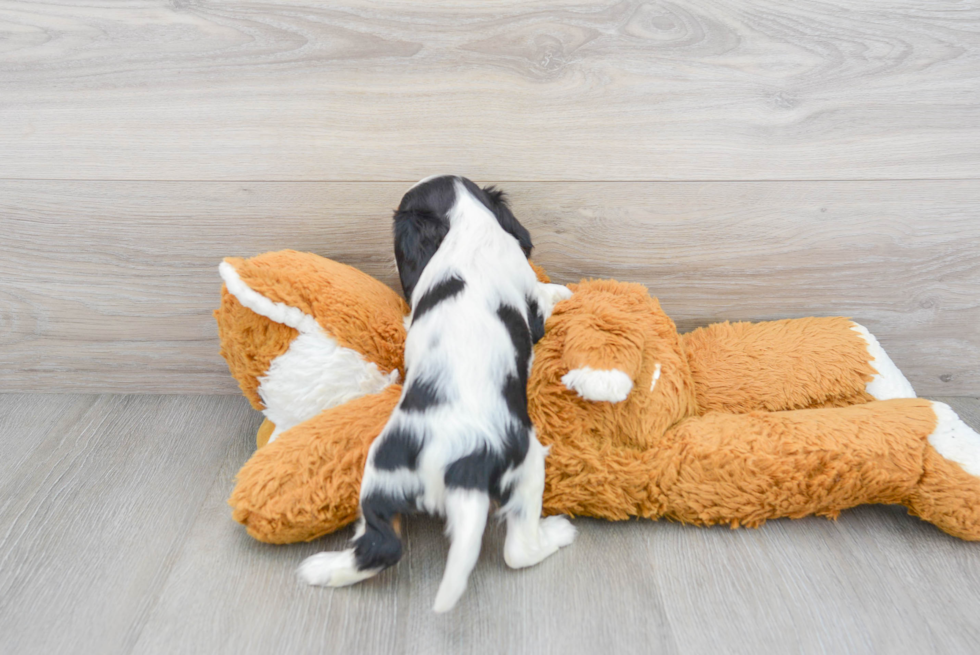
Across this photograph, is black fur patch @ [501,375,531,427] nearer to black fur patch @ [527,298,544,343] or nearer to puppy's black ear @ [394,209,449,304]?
black fur patch @ [527,298,544,343]

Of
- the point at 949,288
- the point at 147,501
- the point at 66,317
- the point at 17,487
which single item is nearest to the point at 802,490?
the point at 949,288

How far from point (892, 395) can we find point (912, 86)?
1.88 feet

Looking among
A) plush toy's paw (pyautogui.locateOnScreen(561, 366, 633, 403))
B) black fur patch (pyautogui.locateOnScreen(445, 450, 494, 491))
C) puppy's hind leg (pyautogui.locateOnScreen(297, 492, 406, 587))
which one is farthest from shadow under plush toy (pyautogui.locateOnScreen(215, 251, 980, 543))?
black fur patch (pyautogui.locateOnScreen(445, 450, 494, 491))

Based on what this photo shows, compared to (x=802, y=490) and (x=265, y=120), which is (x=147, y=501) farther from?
(x=802, y=490)

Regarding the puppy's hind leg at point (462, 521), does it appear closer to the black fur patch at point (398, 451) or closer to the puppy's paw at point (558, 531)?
the black fur patch at point (398, 451)

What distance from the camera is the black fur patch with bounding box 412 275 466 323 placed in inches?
40.4

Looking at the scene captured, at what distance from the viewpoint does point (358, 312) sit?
1158mm

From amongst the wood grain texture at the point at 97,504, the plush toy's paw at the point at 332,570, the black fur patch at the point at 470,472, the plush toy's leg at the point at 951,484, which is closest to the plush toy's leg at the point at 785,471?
the plush toy's leg at the point at 951,484

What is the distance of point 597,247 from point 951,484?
0.72 metres

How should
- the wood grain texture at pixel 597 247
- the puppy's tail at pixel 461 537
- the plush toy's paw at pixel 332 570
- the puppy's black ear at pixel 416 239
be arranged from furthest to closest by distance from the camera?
1. the wood grain texture at pixel 597 247
2. the puppy's black ear at pixel 416 239
3. the plush toy's paw at pixel 332 570
4. the puppy's tail at pixel 461 537

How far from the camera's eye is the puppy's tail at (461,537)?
2.76 ft

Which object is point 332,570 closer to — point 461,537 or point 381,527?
point 381,527

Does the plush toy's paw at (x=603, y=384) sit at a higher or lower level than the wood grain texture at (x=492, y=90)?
lower

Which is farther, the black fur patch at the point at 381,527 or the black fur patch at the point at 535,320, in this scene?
the black fur patch at the point at 535,320
